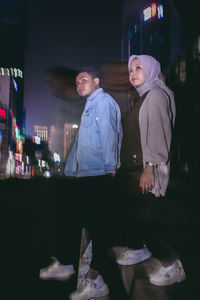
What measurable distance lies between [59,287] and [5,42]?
105423 mm

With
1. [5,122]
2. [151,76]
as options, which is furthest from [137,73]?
[5,122]

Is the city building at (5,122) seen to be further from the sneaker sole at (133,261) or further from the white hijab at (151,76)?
the white hijab at (151,76)

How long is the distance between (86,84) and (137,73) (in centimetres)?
47

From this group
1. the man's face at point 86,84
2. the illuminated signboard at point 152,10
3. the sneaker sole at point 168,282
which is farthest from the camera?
the illuminated signboard at point 152,10

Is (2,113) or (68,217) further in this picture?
(2,113)

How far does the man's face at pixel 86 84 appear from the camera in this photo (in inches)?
103

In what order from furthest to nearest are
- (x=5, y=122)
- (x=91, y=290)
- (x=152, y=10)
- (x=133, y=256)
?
(x=5, y=122)
(x=152, y=10)
(x=133, y=256)
(x=91, y=290)

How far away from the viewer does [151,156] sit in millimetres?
2279

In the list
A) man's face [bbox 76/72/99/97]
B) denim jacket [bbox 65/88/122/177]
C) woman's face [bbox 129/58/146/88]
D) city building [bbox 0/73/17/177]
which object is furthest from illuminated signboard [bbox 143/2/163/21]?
city building [bbox 0/73/17/177]

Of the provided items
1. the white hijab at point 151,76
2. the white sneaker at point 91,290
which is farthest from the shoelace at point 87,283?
the white hijab at point 151,76

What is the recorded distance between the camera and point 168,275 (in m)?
2.36

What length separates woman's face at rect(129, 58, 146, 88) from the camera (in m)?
2.55

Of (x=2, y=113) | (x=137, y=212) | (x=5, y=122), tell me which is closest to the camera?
(x=137, y=212)

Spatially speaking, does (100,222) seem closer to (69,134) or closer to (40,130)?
(69,134)
